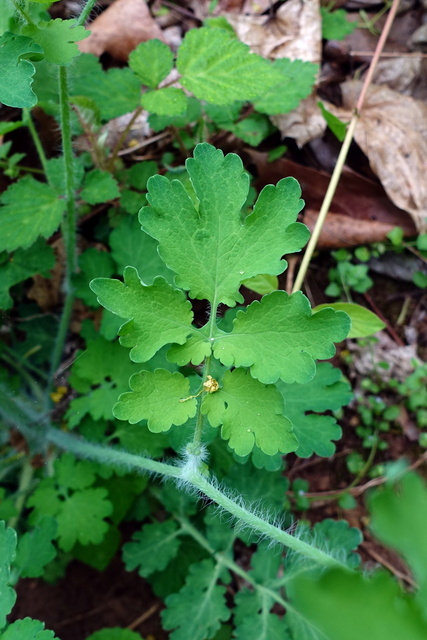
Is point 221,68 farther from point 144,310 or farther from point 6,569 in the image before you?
point 6,569

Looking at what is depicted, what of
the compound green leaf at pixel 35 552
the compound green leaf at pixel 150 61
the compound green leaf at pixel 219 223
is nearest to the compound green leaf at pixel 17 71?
the compound green leaf at pixel 219 223

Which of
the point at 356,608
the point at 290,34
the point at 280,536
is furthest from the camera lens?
the point at 290,34

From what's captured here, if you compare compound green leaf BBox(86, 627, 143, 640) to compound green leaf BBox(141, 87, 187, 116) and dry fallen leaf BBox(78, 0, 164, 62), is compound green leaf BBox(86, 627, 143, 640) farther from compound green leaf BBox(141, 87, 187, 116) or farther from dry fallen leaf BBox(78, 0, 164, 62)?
dry fallen leaf BBox(78, 0, 164, 62)

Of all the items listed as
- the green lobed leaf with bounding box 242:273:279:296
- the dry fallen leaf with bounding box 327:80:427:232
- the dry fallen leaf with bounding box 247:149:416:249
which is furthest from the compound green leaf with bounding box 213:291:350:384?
the dry fallen leaf with bounding box 327:80:427:232

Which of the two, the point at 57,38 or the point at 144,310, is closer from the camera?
the point at 144,310

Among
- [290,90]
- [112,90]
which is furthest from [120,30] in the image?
[290,90]

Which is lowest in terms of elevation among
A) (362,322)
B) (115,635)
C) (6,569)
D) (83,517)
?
(115,635)

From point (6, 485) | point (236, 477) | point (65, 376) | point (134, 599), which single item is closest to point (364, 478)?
point (236, 477)

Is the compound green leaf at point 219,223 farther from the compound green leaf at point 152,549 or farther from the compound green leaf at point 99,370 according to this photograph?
the compound green leaf at point 152,549
